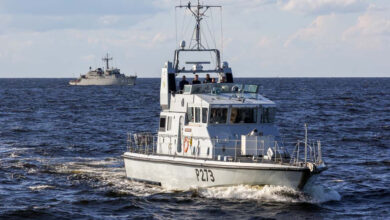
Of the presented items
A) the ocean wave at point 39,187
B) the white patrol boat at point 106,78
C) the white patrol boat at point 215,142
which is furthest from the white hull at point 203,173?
the white patrol boat at point 106,78

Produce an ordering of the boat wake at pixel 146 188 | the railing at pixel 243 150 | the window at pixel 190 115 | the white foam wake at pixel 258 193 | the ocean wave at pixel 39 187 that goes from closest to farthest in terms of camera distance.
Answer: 1. the white foam wake at pixel 258 193
2. the boat wake at pixel 146 188
3. the railing at pixel 243 150
4. the window at pixel 190 115
5. the ocean wave at pixel 39 187

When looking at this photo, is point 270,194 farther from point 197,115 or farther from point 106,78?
point 106,78

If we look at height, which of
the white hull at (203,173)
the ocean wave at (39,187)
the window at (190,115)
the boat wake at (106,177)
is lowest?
the ocean wave at (39,187)

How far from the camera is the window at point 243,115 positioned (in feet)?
83.6

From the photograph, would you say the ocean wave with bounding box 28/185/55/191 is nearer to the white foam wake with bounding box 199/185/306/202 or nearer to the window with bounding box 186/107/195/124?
the window with bounding box 186/107/195/124

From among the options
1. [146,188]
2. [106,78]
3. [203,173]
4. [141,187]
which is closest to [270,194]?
[203,173]

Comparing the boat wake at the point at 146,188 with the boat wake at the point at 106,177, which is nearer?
the boat wake at the point at 146,188

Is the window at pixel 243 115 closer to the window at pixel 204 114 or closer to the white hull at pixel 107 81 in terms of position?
the window at pixel 204 114

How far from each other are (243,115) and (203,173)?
2807mm

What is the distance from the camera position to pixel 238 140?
2439cm

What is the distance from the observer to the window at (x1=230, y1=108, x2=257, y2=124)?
25.5 m

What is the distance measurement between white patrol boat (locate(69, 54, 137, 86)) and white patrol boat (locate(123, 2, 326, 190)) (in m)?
161

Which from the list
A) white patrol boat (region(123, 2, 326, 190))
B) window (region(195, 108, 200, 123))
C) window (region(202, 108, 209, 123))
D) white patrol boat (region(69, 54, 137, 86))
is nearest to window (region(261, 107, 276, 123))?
white patrol boat (region(123, 2, 326, 190))

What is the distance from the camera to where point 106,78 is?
190 m
